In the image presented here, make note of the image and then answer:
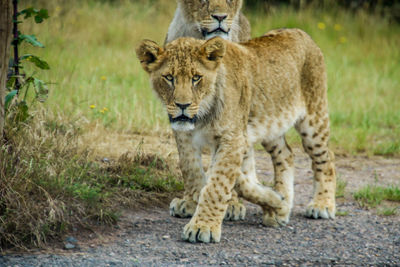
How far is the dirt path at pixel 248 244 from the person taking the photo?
416cm

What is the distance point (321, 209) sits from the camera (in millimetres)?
5539

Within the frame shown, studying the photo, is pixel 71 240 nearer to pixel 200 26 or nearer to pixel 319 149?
pixel 200 26

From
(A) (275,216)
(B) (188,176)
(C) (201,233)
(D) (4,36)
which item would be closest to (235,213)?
(A) (275,216)

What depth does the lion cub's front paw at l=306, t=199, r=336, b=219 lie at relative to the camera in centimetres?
554

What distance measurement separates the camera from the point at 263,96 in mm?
5383

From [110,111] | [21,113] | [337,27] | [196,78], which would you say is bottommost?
[110,111]

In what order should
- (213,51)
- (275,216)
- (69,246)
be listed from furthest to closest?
(275,216) < (213,51) < (69,246)

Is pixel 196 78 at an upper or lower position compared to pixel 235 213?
upper

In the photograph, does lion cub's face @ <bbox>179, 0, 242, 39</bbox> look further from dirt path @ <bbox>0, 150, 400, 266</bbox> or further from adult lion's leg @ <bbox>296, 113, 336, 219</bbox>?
dirt path @ <bbox>0, 150, 400, 266</bbox>

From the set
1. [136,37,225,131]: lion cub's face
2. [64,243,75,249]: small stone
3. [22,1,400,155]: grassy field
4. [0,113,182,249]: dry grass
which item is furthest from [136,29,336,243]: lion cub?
[22,1,400,155]: grassy field

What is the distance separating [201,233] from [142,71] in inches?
238

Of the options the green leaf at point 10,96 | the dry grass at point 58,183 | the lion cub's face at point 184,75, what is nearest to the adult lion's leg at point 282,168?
the dry grass at point 58,183

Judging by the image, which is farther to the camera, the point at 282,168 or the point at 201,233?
the point at 282,168

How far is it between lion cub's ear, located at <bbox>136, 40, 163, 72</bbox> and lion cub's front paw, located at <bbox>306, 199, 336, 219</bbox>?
1854mm
